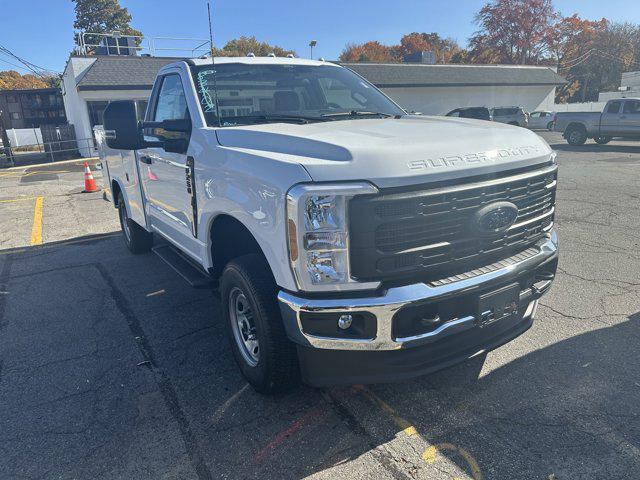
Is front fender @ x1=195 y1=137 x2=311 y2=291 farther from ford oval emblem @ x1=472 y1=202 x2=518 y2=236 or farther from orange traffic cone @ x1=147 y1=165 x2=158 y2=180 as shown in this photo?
orange traffic cone @ x1=147 y1=165 x2=158 y2=180

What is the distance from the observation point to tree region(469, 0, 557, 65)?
53.1 meters

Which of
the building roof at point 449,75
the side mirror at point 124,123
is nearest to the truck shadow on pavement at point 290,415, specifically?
the side mirror at point 124,123

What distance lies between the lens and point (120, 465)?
2510 mm

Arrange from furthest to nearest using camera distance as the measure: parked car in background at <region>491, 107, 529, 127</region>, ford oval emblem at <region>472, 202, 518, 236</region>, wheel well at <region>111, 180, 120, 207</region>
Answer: parked car in background at <region>491, 107, 529, 127</region>
wheel well at <region>111, 180, 120, 207</region>
ford oval emblem at <region>472, 202, 518, 236</region>

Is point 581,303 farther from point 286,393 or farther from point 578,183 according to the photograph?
point 578,183

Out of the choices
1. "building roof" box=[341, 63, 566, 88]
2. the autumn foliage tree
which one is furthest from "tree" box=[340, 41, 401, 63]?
"building roof" box=[341, 63, 566, 88]

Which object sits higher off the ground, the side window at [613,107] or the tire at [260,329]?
the side window at [613,107]

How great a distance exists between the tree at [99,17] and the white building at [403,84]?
4792 centimetres

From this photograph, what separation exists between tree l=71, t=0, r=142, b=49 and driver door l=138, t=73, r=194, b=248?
7359 centimetres

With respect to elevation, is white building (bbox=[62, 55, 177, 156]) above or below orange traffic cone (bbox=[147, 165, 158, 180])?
above

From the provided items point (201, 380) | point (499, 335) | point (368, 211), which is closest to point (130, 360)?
point (201, 380)

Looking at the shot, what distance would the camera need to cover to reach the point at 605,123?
18922 millimetres

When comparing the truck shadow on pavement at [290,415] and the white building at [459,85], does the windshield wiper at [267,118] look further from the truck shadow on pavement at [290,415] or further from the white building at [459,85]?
the white building at [459,85]

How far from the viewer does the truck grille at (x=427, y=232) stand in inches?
91.5
